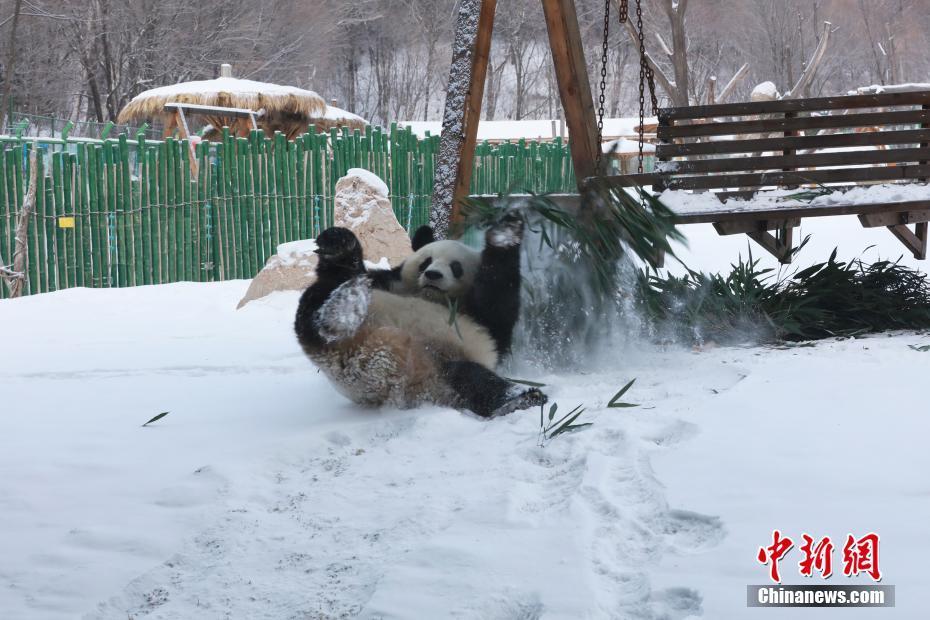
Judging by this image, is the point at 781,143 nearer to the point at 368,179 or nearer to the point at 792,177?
the point at 792,177

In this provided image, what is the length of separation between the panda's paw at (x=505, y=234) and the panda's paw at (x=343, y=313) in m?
0.64

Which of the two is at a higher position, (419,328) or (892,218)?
(892,218)

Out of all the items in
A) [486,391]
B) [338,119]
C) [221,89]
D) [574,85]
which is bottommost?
[486,391]

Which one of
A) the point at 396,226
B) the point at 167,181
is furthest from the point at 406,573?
the point at 167,181

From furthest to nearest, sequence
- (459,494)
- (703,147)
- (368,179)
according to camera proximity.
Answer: (368,179) < (703,147) < (459,494)

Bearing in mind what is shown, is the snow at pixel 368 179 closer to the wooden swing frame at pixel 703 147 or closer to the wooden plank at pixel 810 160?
the wooden swing frame at pixel 703 147

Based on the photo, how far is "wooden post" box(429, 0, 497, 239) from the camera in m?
5.08

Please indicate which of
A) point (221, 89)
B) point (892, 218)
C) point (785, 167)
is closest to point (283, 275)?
point (785, 167)

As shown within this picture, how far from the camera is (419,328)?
349 centimetres

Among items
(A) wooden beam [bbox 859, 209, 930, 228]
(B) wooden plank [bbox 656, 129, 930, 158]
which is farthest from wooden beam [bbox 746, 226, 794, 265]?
(B) wooden plank [bbox 656, 129, 930, 158]

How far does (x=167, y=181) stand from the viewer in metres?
9.55

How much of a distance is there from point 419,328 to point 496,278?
42cm

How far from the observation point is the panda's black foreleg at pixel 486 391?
3.28 m

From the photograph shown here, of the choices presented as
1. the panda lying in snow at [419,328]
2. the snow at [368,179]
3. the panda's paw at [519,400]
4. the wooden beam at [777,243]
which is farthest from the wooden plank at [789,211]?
the snow at [368,179]
